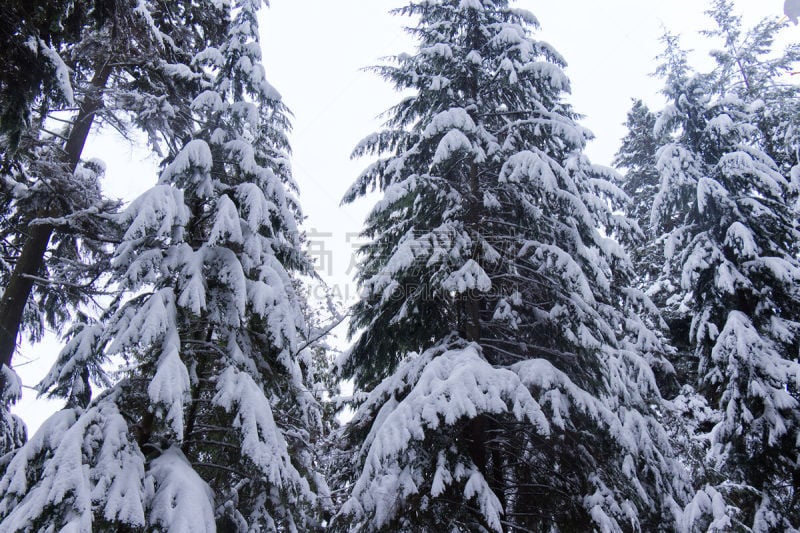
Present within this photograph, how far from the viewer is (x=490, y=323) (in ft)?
27.1

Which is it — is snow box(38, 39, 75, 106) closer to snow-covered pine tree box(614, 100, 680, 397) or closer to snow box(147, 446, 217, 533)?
snow box(147, 446, 217, 533)

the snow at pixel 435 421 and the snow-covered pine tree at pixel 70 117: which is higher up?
the snow-covered pine tree at pixel 70 117

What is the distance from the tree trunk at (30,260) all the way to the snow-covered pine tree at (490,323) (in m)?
5.46

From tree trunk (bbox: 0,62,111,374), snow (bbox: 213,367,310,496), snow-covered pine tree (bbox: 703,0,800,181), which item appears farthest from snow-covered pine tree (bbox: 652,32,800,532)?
tree trunk (bbox: 0,62,111,374)

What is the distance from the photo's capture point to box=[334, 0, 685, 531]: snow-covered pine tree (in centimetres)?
596

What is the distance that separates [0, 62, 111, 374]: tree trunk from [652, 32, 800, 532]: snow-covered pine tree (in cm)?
1277

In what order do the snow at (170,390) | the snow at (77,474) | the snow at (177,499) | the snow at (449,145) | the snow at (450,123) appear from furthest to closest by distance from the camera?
the snow at (450,123), the snow at (449,145), the snow at (170,390), the snow at (177,499), the snow at (77,474)

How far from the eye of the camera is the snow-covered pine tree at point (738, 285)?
10.6m

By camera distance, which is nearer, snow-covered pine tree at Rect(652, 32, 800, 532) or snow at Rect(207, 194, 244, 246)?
snow at Rect(207, 194, 244, 246)

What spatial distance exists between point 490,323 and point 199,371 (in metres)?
4.60

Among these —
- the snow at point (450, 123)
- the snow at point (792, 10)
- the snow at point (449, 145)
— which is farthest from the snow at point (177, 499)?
the snow at point (450, 123)

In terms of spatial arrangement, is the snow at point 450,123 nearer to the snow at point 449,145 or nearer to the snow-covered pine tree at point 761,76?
the snow at point 449,145

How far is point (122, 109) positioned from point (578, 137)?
8465 mm

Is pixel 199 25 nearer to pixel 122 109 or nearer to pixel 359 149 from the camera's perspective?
pixel 122 109
